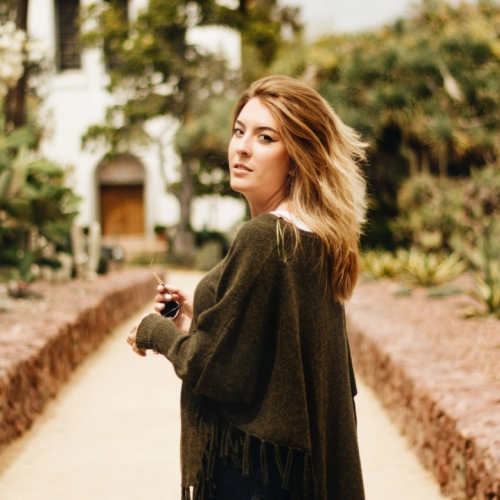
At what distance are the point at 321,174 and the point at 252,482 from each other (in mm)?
794

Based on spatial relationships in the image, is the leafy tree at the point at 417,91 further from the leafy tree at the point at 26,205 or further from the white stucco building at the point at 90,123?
the white stucco building at the point at 90,123

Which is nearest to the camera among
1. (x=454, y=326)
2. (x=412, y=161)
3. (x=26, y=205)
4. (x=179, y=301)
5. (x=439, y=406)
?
(x=179, y=301)

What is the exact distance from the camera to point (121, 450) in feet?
14.0

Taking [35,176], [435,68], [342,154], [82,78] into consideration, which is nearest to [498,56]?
[435,68]

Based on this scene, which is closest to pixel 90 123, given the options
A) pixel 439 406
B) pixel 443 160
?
pixel 443 160

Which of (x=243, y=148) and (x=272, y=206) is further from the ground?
(x=243, y=148)

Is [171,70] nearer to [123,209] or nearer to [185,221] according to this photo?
[185,221]

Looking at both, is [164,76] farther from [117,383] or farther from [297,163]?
[297,163]

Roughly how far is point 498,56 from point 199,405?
42.8 feet

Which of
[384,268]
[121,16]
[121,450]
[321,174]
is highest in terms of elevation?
[121,16]

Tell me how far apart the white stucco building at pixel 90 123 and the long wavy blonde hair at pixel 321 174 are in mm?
24525

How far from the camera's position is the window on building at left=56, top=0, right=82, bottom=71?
28.2 metres

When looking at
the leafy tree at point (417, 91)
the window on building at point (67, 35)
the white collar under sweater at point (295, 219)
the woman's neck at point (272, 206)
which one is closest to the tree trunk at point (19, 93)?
the leafy tree at point (417, 91)

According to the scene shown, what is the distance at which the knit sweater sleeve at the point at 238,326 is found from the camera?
5.20 feet
